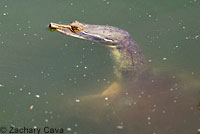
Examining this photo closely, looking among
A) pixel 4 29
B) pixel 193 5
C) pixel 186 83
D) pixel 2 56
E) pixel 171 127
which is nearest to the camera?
pixel 171 127

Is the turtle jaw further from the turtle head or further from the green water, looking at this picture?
the green water

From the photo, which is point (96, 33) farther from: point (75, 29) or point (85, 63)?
point (85, 63)

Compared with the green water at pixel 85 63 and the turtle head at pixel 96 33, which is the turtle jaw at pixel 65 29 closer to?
the turtle head at pixel 96 33

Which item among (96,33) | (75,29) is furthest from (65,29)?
(96,33)

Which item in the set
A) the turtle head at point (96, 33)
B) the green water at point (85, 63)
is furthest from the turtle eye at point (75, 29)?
the green water at point (85, 63)

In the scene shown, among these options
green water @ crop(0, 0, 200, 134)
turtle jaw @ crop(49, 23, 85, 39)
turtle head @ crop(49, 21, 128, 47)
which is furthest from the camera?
turtle jaw @ crop(49, 23, 85, 39)

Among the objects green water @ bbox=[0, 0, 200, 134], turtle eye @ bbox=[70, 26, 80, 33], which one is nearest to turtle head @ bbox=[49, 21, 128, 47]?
turtle eye @ bbox=[70, 26, 80, 33]

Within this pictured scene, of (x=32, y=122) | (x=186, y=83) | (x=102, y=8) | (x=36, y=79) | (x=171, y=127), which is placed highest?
(x=102, y=8)

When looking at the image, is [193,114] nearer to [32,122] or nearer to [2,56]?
[32,122]

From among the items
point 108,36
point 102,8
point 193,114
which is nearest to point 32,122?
point 108,36
